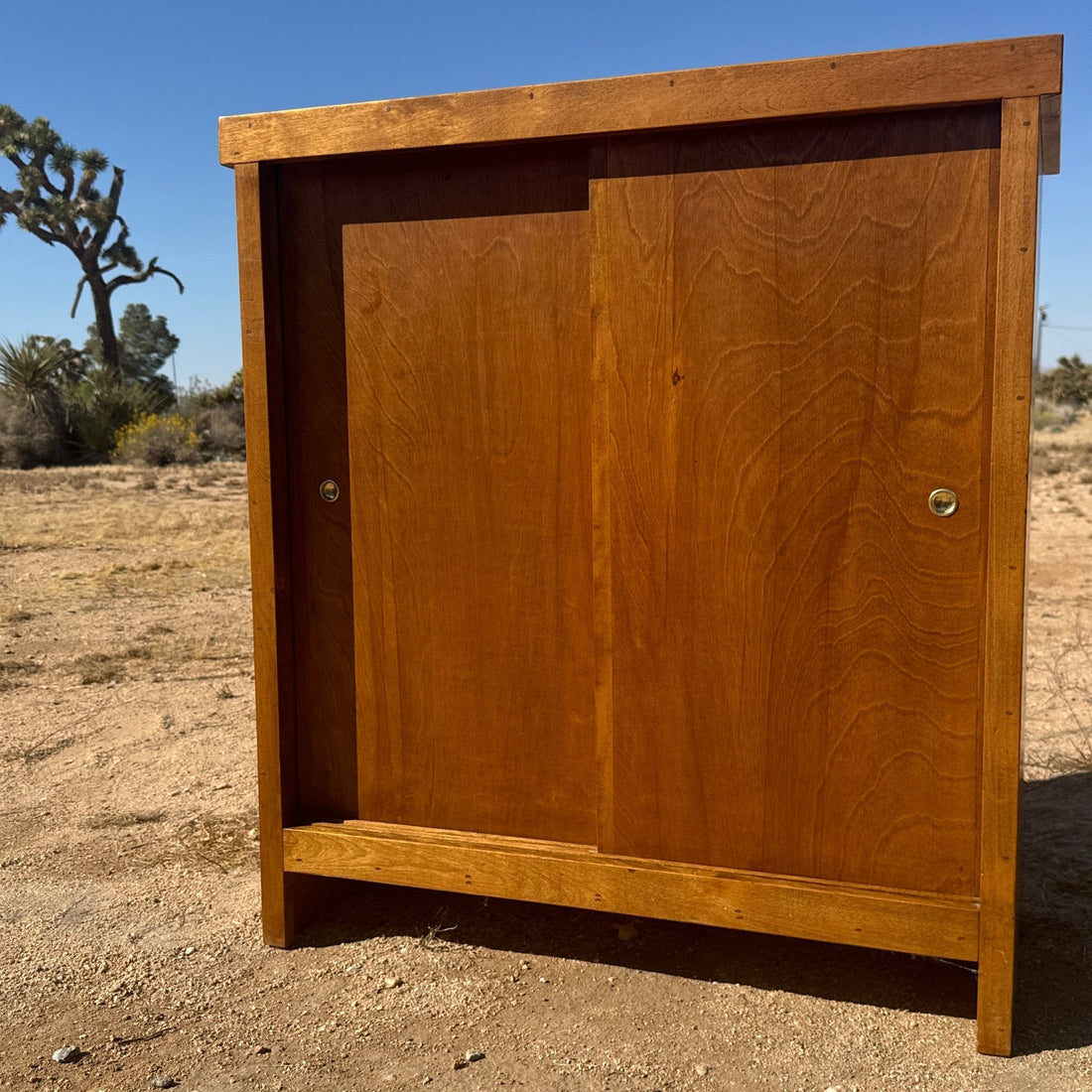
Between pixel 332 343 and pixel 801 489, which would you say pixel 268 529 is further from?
pixel 801 489

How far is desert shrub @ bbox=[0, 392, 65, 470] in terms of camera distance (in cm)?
2181

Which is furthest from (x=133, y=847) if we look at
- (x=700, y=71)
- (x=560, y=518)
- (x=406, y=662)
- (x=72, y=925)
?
(x=700, y=71)

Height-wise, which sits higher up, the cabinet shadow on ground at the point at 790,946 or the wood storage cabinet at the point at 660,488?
the wood storage cabinet at the point at 660,488

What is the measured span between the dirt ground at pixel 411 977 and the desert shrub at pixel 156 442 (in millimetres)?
17917

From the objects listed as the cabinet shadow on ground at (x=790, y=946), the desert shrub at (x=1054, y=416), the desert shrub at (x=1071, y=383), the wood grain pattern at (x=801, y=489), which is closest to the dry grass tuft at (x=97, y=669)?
the cabinet shadow on ground at (x=790, y=946)

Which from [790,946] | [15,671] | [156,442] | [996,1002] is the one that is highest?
[156,442]

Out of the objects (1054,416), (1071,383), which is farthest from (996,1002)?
(1071,383)

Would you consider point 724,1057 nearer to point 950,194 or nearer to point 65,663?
point 950,194

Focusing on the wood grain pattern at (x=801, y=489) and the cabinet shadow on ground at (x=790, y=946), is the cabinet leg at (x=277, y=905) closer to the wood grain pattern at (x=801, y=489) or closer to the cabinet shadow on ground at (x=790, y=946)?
the cabinet shadow on ground at (x=790, y=946)

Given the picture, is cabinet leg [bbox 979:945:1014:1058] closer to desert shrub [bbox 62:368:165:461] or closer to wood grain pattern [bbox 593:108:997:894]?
wood grain pattern [bbox 593:108:997:894]

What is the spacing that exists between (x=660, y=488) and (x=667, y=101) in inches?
34.4

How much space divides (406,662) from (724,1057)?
1228 mm

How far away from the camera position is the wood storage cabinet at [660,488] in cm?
246

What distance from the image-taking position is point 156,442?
21.9 m
